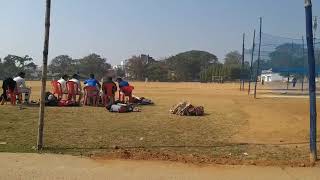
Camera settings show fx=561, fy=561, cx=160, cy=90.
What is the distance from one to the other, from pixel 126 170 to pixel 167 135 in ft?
13.7

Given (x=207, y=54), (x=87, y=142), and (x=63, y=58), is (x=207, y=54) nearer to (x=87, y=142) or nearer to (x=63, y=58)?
(x=63, y=58)

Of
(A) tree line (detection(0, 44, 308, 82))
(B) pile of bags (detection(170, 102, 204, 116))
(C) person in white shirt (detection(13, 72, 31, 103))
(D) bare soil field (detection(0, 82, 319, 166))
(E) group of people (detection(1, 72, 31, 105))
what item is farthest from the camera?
(A) tree line (detection(0, 44, 308, 82))

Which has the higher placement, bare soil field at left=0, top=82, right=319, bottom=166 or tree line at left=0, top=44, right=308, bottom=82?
tree line at left=0, top=44, right=308, bottom=82

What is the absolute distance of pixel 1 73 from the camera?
105m

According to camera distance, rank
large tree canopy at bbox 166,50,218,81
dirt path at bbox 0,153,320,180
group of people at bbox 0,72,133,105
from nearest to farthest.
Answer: dirt path at bbox 0,153,320,180
group of people at bbox 0,72,133,105
large tree canopy at bbox 166,50,218,81

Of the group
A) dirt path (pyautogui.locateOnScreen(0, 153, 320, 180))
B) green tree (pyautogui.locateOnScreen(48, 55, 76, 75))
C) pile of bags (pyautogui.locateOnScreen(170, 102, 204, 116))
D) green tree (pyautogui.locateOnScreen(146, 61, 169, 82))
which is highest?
green tree (pyautogui.locateOnScreen(48, 55, 76, 75))

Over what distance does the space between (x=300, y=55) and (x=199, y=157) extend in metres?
32.0

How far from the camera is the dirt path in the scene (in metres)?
8.14

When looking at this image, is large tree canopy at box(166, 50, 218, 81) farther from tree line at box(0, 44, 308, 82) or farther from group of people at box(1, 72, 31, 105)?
group of people at box(1, 72, 31, 105)

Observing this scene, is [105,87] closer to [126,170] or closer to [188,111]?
[188,111]

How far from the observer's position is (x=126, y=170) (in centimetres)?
860


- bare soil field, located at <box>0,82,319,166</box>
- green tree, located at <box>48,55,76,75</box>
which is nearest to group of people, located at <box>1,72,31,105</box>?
bare soil field, located at <box>0,82,319,166</box>

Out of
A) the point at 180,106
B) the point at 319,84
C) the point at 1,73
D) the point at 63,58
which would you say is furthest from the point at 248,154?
the point at 63,58

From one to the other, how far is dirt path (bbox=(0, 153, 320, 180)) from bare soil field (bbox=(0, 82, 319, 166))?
552 mm
